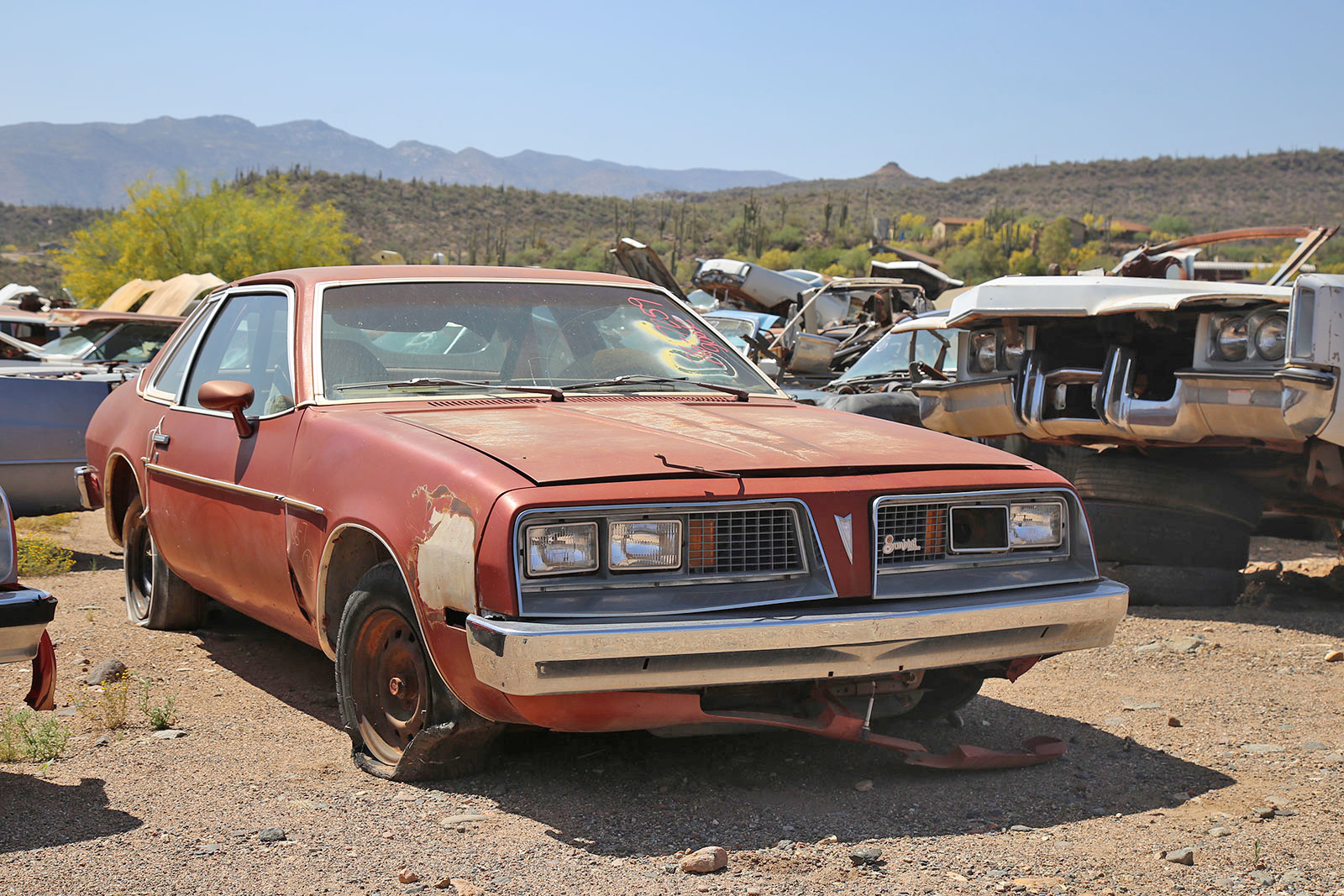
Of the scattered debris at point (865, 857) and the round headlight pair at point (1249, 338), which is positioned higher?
the round headlight pair at point (1249, 338)

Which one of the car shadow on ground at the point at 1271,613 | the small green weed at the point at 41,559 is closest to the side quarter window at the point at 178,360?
the small green weed at the point at 41,559

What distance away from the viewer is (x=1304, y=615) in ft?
20.3

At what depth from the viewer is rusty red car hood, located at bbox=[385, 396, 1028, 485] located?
3270 millimetres

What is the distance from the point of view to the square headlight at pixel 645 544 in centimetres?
315

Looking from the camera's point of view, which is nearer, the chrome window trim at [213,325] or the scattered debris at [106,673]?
the chrome window trim at [213,325]

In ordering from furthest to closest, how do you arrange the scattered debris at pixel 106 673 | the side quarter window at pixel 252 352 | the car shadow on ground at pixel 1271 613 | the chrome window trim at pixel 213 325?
the car shadow on ground at pixel 1271 613
the scattered debris at pixel 106 673
the side quarter window at pixel 252 352
the chrome window trim at pixel 213 325

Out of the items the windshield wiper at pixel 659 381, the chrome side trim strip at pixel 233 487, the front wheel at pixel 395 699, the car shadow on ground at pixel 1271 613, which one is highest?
the windshield wiper at pixel 659 381

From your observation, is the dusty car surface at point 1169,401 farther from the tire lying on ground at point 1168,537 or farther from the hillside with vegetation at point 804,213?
the hillside with vegetation at point 804,213

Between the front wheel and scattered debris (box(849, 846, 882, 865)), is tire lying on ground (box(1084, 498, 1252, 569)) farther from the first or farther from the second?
the front wheel

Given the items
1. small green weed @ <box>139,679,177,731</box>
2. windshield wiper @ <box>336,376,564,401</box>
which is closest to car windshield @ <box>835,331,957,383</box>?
windshield wiper @ <box>336,376,564,401</box>

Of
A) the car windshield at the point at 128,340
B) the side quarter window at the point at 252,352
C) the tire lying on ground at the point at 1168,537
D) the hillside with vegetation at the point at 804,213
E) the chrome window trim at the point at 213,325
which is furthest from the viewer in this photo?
the hillside with vegetation at the point at 804,213

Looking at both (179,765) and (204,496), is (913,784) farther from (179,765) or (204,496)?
(204,496)

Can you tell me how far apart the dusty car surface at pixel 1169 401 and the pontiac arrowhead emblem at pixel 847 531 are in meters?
2.89

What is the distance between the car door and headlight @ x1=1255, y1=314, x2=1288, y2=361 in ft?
13.4
